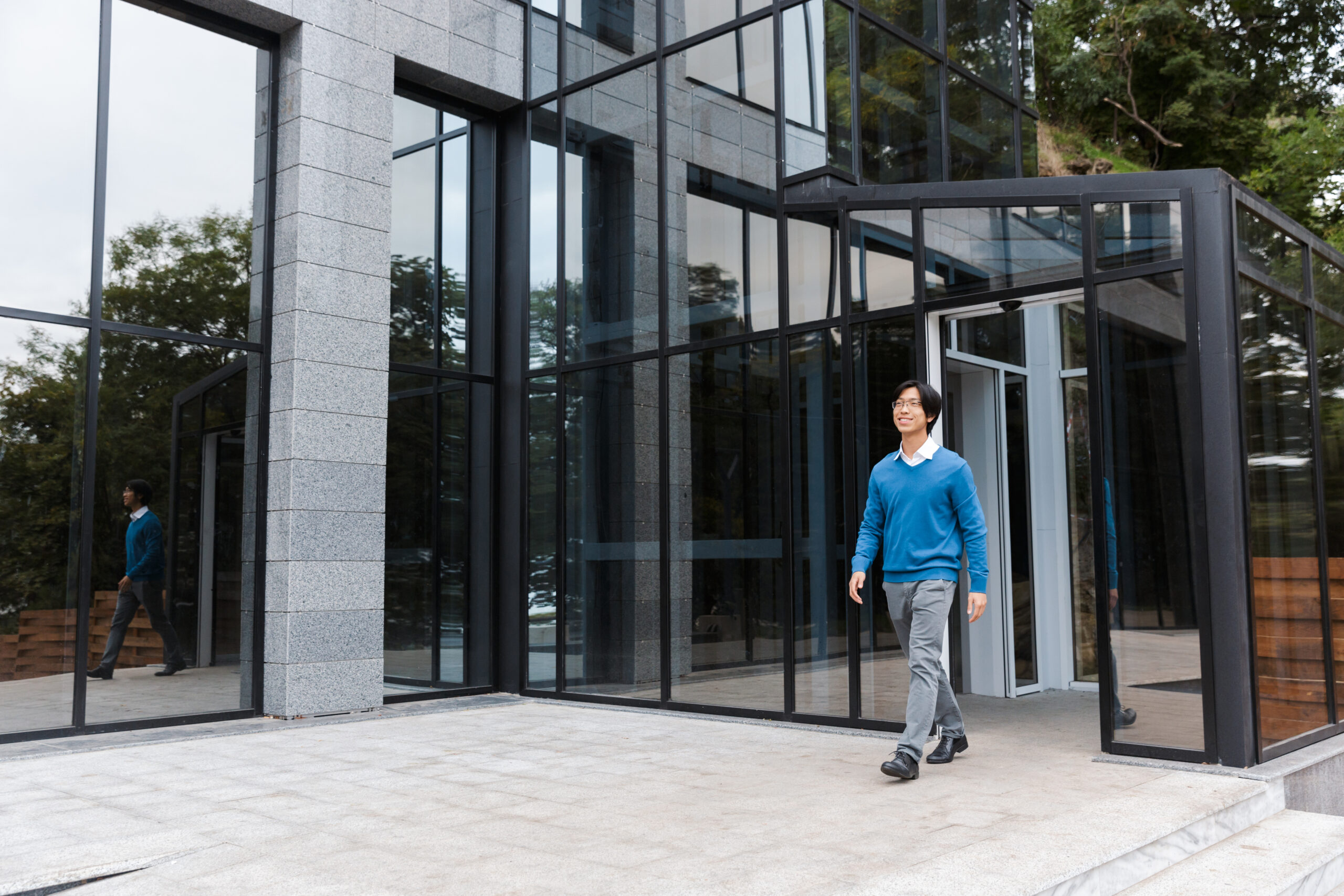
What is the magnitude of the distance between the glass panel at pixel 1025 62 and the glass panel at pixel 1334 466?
3434mm

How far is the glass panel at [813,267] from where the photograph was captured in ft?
22.5

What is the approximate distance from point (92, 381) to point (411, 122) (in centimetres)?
339

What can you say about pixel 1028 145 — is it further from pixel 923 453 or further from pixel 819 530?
pixel 923 453

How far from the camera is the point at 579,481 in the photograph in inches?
335

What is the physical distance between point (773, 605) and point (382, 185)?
171 inches

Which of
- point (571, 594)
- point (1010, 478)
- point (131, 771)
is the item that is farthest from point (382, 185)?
point (1010, 478)

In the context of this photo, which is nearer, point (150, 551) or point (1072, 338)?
point (150, 551)

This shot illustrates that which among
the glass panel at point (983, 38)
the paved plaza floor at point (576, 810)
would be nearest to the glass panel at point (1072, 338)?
the glass panel at point (983, 38)

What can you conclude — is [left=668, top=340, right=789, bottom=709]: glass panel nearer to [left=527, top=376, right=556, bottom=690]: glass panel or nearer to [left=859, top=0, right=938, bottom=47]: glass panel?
[left=527, top=376, right=556, bottom=690]: glass panel

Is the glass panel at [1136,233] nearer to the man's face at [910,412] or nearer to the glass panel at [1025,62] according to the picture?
the man's face at [910,412]

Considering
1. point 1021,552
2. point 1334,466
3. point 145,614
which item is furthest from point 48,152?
point 1334,466

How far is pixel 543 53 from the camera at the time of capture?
9.15 m

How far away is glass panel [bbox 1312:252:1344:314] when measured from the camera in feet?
20.6

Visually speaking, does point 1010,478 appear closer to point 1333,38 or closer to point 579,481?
point 579,481
